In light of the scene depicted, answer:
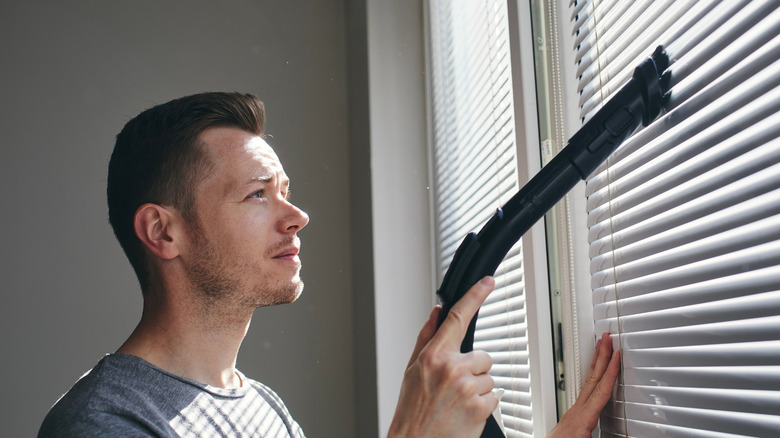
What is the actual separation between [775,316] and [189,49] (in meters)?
2.14

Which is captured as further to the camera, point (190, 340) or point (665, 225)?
point (190, 340)

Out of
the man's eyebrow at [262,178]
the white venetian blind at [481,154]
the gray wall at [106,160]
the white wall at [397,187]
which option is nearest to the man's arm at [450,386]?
the white venetian blind at [481,154]

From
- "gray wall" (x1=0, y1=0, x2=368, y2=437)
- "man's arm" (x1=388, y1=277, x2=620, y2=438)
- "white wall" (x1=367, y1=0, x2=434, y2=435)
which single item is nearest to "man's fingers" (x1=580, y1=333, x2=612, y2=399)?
"man's arm" (x1=388, y1=277, x2=620, y2=438)

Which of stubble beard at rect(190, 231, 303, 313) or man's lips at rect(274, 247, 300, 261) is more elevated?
man's lips at rect(274, 247, 300, 261)

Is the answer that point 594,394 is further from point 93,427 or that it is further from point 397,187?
point 397,187

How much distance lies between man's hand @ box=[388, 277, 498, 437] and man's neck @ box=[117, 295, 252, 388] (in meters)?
0.54

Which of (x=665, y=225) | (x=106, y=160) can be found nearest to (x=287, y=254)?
(x=665, y=225)

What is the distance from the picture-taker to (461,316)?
771 millimetres

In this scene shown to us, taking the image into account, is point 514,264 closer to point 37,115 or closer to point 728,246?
point 728,246

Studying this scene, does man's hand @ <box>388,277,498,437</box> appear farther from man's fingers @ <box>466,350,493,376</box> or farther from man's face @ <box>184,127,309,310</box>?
man's face @ <box>184,127,309,310</box>

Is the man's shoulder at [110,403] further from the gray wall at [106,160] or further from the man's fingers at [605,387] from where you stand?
the gray wall at [106,160]

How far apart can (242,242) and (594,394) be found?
72 centimetres

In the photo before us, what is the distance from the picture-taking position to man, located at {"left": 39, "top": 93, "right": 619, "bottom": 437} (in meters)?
1.13

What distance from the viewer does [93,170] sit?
2.20 m
